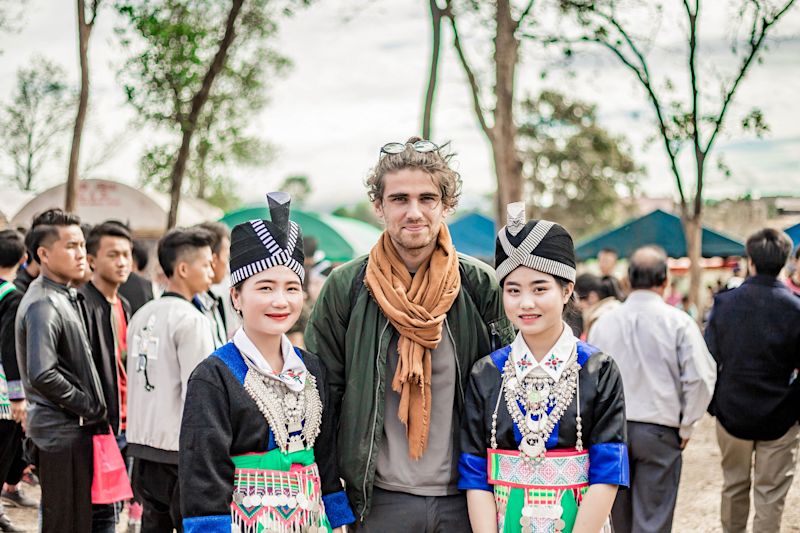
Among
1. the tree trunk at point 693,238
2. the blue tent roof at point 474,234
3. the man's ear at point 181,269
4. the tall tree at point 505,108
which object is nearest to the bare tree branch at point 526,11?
the tall tree at point 505,108

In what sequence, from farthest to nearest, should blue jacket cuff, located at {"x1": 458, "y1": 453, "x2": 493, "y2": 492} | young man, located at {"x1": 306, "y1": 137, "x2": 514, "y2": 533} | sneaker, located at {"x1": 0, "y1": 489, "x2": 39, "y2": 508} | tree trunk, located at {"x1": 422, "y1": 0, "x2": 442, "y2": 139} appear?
1. tree trunk, located at {"x1": 422, "y1": 0, "x2": 442, "y2": 139}
2. sneaker, located at {"x1": 0, "y1": 489, "x2": 39, "y2": 508}
3. young man, located at {"x1": 306, "y1": 137, "x2": 514, "y2": 533}
4. blue jacket cuff, located at {"x1": 458, "y1": 453, "x2": 493, "y2": 492}

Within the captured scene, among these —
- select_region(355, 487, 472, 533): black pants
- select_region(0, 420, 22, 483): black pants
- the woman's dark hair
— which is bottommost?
select_region(0, 420, 22, 483): black pants

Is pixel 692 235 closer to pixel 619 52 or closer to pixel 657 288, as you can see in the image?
pixel 619 52

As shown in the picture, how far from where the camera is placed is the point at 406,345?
308 cm

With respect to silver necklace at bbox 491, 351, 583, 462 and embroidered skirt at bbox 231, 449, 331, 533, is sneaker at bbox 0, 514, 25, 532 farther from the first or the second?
silver necklace at bbox 491, 351, 583, 462

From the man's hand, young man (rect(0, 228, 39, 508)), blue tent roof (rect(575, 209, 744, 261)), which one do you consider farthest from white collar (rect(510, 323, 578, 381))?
blue tent roof (rect(575, 209, 744, 261))

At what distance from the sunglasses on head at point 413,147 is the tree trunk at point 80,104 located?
24.7 ft

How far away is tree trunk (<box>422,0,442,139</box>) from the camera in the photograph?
37.5 feet

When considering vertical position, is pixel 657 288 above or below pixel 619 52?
below

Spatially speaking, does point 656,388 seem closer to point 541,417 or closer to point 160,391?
point 541,417

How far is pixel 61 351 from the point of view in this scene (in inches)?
177

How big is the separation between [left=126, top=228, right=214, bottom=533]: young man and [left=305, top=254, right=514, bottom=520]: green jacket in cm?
140

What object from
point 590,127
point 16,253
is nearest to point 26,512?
point 16,253

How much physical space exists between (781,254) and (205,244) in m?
3.49
